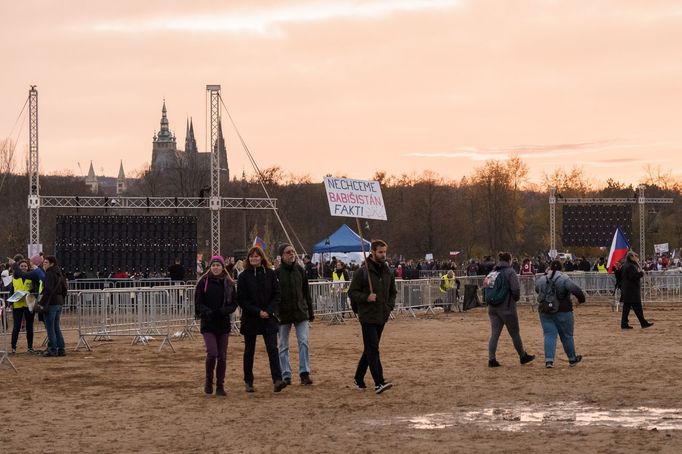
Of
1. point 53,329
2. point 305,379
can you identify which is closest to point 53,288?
point 53,329

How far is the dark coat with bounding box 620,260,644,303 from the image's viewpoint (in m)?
26.7

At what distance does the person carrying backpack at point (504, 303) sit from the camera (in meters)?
18.9

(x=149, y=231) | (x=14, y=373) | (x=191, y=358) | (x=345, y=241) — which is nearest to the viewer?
(x=14, y=373)

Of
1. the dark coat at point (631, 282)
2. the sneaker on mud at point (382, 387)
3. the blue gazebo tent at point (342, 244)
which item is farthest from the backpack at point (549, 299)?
the blue gazebo tent at point (342, 244)

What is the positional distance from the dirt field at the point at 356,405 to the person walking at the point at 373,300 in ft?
1.66

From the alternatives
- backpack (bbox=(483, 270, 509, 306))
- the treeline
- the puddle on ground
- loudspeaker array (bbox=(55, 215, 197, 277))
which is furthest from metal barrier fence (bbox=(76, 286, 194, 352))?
the treeline

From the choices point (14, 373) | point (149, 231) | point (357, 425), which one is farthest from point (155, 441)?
point (149, 231)

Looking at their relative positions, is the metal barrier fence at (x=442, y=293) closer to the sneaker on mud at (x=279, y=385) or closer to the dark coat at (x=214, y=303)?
the sneaker on mud at (x=279, y=385)

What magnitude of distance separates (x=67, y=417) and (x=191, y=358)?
7.69 meters

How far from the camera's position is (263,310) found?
614 inches

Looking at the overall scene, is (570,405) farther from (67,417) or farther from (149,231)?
(149,231)

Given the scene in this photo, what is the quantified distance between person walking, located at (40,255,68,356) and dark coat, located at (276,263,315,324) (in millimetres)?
7103

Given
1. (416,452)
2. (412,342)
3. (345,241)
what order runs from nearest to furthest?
(416,452) → (412,342) → (345,241)

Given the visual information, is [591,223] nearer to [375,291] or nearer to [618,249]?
[618,249]
